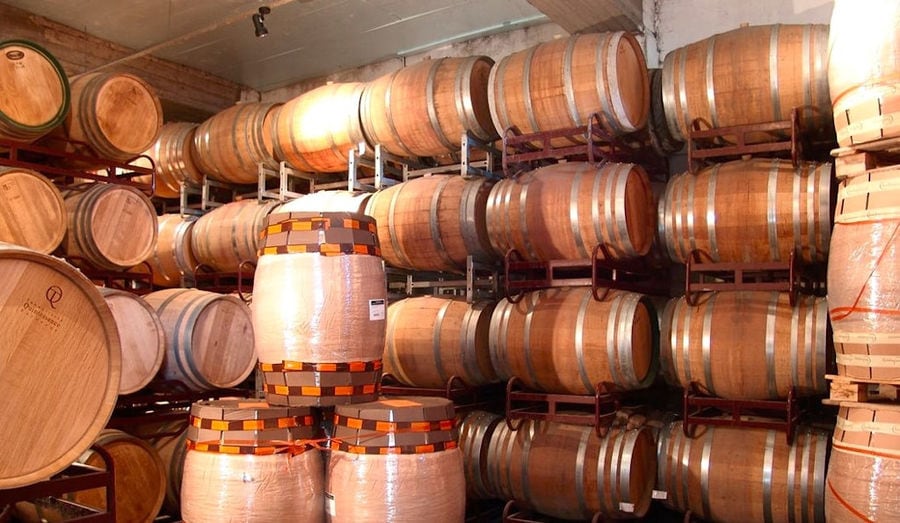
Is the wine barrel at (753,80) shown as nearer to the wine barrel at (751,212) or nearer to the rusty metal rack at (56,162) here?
the wine barrel at (751,212)

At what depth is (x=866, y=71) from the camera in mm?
3703

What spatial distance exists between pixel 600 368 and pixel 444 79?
265 centimetres

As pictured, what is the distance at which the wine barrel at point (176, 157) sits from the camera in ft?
28.3

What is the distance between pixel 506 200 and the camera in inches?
217

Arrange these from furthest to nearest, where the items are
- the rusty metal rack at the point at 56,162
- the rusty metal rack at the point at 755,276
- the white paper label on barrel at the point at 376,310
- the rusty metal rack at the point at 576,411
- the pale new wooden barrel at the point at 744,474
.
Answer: the rusty metal rack at the point at 56,162 → the rusty metal rack at the point at 576,411 → the rusty metal rack at the point at 755,276 → the pale new wooden barrel at the point at 744,474 → the white paper label on barrel at the point at 376,310

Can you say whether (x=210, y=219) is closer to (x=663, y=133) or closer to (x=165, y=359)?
(x=165, y=359)

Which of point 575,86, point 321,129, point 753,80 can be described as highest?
point 321,129

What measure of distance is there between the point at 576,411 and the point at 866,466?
228cm

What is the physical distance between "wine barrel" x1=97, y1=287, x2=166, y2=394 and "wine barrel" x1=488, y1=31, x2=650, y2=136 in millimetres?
2940

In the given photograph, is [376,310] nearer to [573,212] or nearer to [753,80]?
[573,212]

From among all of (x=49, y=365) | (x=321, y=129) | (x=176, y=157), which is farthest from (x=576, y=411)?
(x=176, y=157)

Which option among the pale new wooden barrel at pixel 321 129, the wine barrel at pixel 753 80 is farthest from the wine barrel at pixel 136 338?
the wine barrel at pixel 753 80

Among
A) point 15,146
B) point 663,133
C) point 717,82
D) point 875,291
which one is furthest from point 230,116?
point 875,291

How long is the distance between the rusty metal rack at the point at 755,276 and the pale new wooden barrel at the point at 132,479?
3.86 m
